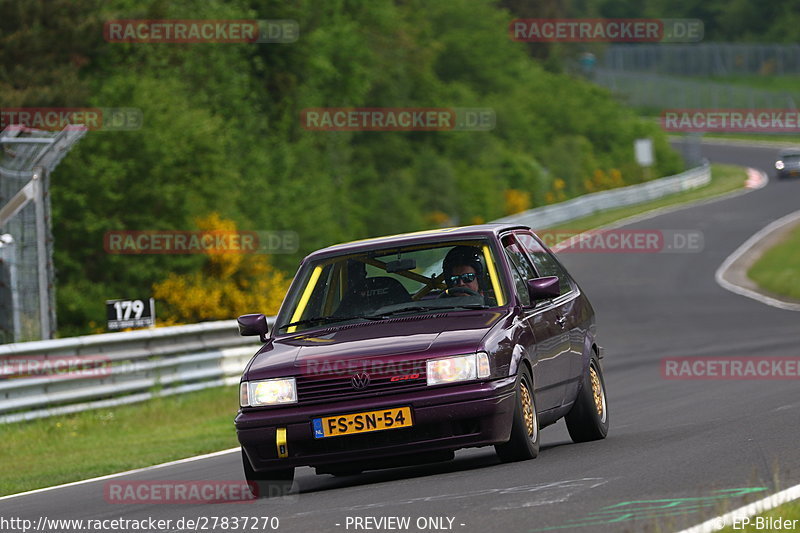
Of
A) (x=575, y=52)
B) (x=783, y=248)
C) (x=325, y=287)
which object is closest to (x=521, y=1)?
(x=575, y=52)

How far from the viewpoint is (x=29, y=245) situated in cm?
1934

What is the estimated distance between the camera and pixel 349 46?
208ft

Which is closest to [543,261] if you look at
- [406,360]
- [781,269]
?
[406,360]

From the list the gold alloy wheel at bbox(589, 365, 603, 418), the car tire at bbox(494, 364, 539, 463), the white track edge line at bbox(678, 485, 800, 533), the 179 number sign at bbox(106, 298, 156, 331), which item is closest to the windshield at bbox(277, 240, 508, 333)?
the car tire at bbox(494, 364, 539, 463)

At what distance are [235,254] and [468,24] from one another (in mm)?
53290

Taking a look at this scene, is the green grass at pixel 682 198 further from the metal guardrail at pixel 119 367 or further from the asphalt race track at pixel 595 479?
the asphalt race track at pixel 595 479

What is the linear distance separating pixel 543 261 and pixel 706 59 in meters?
126

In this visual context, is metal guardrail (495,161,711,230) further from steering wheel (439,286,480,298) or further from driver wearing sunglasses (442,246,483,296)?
steering wheel (439,286,480,298)

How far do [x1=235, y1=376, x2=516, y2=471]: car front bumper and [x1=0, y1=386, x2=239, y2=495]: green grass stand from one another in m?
2.34

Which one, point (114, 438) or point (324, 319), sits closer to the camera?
point (324, 319)
